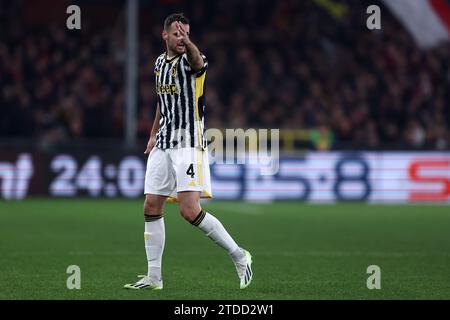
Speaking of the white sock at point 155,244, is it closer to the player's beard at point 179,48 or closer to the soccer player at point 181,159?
the soccer player at point 181,159

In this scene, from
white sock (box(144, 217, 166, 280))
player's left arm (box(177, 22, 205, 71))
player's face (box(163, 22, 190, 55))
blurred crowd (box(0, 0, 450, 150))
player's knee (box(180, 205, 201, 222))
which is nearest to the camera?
player's left arm (box(177, 22, 205, 71))

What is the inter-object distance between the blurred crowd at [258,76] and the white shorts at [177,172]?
43.2ft

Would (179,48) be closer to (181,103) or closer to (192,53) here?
(192,53)

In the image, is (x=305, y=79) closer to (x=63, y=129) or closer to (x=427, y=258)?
(x=63, y=129)

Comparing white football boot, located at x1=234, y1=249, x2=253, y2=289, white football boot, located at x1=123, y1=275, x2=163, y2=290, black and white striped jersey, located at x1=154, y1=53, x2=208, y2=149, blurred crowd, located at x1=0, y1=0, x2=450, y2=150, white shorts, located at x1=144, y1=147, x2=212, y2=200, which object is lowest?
white football boot, located at x1=123, y1=275, x2=163, y2=290

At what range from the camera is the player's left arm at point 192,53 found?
26.7 feet

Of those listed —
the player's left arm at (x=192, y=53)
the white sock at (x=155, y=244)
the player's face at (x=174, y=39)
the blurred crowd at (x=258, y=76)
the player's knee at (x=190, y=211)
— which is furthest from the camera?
the blurred crowd at (x=258, y=76)

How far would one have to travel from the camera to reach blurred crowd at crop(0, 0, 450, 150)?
895 inches

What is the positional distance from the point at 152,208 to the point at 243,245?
4.10 m

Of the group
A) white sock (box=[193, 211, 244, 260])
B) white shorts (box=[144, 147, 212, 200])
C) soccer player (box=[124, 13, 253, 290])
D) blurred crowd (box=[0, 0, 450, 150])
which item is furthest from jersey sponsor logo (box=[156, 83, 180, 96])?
blurred crowd (box=[0, 0, 450, 150])

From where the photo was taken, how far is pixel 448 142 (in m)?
22.6

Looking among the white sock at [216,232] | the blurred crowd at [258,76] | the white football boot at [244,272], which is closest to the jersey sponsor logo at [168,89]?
the white sock at [216,232]

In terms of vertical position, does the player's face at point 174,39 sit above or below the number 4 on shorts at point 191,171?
above

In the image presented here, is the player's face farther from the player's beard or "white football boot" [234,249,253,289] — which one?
"white football boot" [234,249,253,289]
